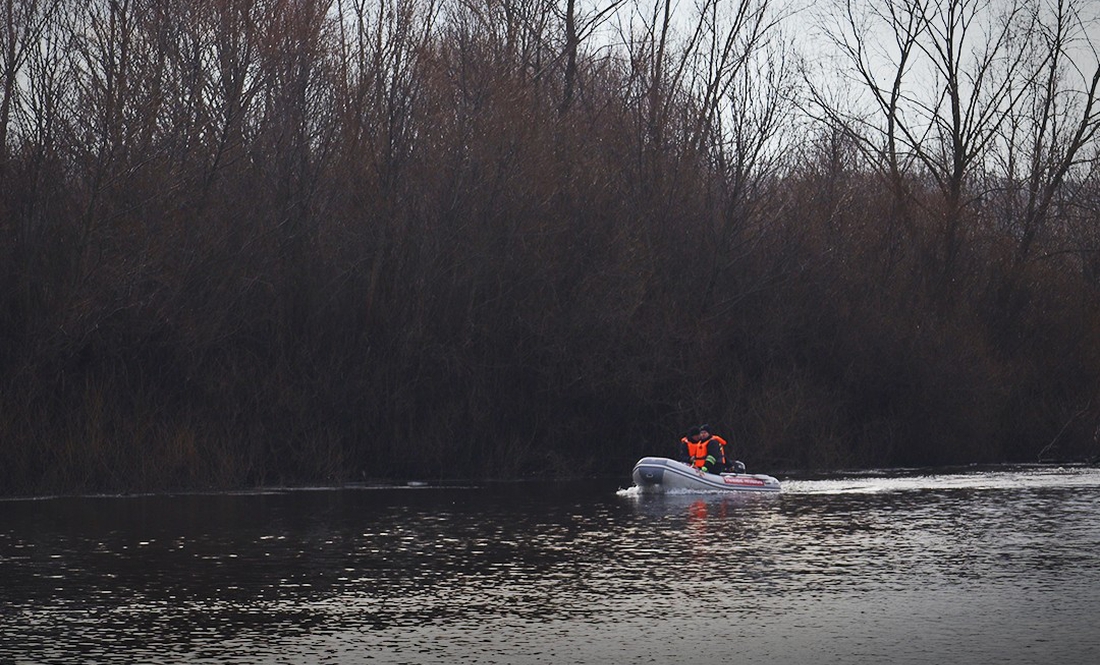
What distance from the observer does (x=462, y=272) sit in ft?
111

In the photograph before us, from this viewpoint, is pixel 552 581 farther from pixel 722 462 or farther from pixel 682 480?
pixel 722 462

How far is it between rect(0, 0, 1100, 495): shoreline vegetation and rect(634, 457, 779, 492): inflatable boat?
19.0 feet

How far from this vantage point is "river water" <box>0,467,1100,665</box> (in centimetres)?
1222

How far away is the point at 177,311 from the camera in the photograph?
98.2 ft

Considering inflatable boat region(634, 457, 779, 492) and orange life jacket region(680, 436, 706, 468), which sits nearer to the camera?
inflatable boat region(634, 457, 779, 492)

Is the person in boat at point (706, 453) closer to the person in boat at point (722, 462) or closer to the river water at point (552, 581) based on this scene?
the person in boat at point (722, 462)

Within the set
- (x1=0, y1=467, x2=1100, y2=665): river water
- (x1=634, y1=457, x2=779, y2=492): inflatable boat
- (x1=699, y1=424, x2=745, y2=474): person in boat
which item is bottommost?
(x1=0, y1=467, x2=1100, y2=665): river water

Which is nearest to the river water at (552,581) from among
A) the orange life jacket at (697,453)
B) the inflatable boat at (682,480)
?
the inflatable boat at (682,480)

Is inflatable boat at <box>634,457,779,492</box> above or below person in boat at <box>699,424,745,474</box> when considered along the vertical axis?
below

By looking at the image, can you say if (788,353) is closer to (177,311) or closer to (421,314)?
(421,314)

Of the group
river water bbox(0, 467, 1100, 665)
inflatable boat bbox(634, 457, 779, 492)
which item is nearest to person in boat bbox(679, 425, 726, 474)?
inflatable boat bbox(634, 457, 779, 492)

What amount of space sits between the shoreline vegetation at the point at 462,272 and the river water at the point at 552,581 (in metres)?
4.55

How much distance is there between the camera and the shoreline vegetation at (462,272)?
96.2ft

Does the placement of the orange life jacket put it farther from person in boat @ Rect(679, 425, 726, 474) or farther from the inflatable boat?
the inflatable boat
